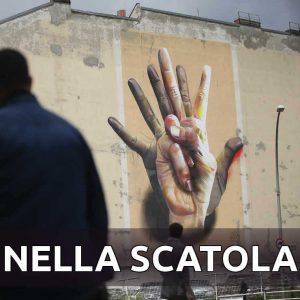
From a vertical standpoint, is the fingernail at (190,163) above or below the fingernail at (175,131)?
below

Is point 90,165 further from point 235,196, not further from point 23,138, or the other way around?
point 235,196

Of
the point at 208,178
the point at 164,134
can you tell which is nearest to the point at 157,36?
the point at 164,134

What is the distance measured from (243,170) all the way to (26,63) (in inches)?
1256

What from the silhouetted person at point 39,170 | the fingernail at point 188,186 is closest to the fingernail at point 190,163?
the fingernail at point 188,186

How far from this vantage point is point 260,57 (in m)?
35.2

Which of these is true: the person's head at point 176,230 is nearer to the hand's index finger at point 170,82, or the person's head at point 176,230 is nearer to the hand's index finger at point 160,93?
the hand's index finger at point 160,93

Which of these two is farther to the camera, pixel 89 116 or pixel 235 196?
pixel 235 196

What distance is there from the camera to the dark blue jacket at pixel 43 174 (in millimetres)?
1671

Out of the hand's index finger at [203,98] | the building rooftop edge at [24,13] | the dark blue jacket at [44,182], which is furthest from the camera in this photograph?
the hand's index finger at [203,98]

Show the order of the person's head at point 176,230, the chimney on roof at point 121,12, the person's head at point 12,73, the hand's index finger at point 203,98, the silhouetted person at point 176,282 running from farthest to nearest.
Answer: the chimney on roof at point 121,12 → the hand's index finger at point 203,98 → the person's head at point 176,230 → the silhouetted person at point 176,282 → the person's head at point 12,73

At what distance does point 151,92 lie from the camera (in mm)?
31875

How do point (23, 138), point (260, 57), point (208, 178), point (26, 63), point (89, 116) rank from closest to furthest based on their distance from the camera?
point (23, 138) < point (26, 63) < point (89, 116) < point (208, 178) < point (260, 57)

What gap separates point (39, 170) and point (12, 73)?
29 centimetres

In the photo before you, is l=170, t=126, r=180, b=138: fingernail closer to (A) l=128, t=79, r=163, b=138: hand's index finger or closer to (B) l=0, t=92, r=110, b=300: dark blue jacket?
(A) l=128, t=79, r=163, b=138: hand's index finger
